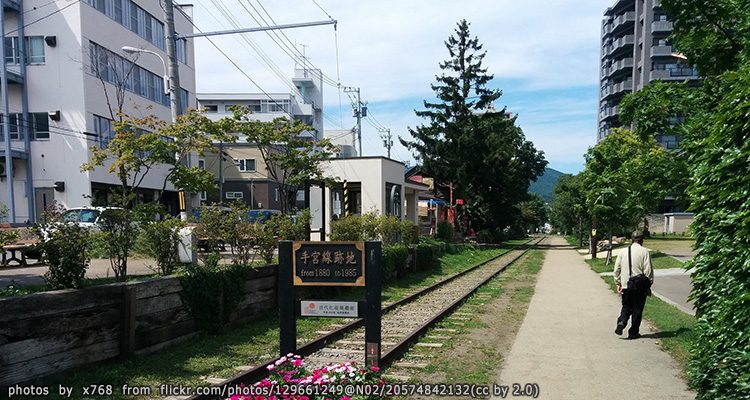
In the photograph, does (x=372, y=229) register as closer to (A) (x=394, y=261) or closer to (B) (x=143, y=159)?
(A) (x=394, y=261)

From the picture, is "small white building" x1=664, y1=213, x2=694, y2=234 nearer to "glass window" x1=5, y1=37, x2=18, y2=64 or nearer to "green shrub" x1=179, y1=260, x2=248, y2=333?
"green shrub" x1=179, y1=260, x2=248, y2=333

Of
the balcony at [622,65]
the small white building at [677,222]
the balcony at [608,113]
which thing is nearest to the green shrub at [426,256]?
the small white building at [677,222]

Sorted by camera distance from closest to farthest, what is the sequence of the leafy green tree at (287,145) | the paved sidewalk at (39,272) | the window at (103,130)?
the paved sidewalk at (39,272), the leafy green tree at (287,145), the window at (103,130)

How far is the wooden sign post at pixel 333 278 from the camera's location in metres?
6.69

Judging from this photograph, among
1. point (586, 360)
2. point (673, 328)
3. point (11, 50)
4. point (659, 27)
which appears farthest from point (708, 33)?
point (659, 27)

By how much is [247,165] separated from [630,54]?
182 feet

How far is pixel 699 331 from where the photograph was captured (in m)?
5.07

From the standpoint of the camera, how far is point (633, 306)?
29.5 feet

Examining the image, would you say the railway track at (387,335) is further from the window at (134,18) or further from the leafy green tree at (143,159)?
the window at (134,18)

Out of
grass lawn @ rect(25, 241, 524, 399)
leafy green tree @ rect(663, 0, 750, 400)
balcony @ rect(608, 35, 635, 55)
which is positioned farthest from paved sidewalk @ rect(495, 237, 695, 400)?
balcony @ rect(608, 35, 635, 55)

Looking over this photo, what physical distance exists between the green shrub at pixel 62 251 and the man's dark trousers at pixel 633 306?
808 cm

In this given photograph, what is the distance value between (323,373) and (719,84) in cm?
571

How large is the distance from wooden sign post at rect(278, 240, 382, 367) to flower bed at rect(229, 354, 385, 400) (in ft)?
3.86

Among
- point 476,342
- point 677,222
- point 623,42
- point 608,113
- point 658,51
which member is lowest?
point 677,222
